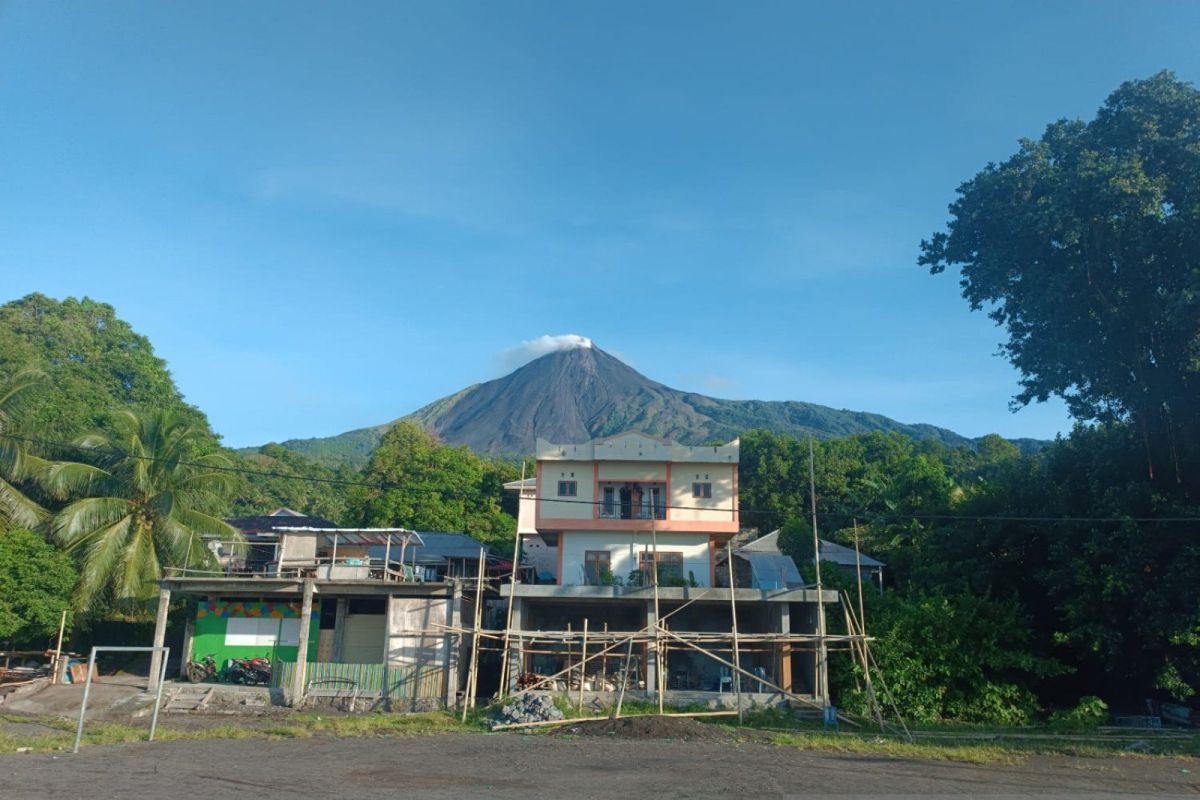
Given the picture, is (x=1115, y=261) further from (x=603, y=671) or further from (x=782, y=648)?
(x=603, y=671)

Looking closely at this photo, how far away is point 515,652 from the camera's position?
25156 millimetres

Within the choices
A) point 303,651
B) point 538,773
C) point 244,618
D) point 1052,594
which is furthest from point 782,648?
point 244,618

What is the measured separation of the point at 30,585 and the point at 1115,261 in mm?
33236

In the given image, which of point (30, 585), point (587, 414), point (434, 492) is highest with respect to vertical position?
point (587, 414)

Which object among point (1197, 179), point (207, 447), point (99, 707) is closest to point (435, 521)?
point (207, 447)

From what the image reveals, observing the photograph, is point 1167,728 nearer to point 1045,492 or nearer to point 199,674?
point 1045,492

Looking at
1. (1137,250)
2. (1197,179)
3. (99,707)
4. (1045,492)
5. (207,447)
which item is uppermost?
(1197,179)

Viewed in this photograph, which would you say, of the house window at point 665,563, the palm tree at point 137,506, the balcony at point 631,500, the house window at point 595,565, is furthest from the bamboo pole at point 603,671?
the palm tree at point 137,506

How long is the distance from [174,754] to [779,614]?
53.6 feet

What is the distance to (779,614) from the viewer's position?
25.5m

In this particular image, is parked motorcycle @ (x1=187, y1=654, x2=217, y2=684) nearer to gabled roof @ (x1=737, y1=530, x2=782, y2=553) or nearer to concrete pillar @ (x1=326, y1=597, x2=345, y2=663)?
concrete pillar @ (x1=326, y1=597, x2=345, y2=663)

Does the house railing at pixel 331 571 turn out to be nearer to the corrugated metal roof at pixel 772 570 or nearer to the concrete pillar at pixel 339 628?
the concrete pillar at pixel 339 628

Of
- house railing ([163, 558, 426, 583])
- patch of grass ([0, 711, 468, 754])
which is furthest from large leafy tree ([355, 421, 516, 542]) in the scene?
patch of grass ([0, 711, 468, 754])

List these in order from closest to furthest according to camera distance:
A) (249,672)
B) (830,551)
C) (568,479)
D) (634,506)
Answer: (249,672) < (634,506) < (568,479) < (830,551)
